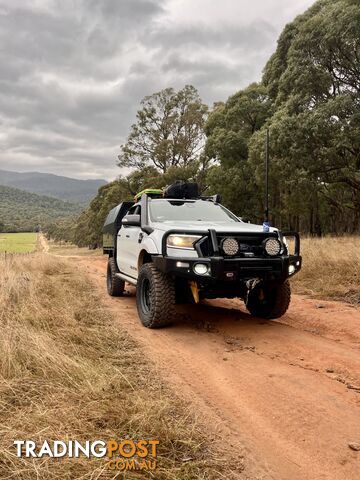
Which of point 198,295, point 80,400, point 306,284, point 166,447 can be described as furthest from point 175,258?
point 306,284

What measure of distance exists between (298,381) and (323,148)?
1584 cm

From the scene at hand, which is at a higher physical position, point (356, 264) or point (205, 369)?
point (356, 264)

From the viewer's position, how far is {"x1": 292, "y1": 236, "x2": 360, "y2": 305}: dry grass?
785 centimetres

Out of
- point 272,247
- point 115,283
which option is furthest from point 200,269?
point 115,283

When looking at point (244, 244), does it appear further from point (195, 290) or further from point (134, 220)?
point (134, 220)

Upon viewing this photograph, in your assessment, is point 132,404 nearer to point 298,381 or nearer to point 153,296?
point 298,381

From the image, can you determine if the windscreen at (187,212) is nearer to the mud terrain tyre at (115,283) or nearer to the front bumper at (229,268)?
the front bumper at (229,268)

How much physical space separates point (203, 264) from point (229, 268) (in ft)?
1.06

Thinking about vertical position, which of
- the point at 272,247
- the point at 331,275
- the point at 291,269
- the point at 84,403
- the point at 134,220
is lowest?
the point at 84,403

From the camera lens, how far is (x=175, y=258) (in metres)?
4.99

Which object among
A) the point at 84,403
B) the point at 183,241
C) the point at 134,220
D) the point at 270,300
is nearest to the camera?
the point at 84,403

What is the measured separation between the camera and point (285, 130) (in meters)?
18.0

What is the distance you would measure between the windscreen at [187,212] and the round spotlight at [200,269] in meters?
1.56

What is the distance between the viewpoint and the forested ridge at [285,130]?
17234 millimetres
